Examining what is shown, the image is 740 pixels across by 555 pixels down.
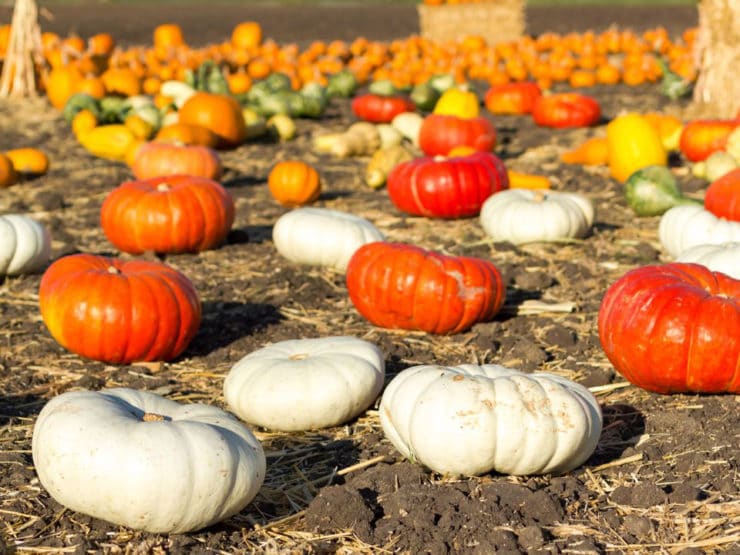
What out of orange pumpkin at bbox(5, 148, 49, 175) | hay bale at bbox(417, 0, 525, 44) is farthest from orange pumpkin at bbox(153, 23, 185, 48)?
orange pumpkin at bbox(5, 148, 49, 175)

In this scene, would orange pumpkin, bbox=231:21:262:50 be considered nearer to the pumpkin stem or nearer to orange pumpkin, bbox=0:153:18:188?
orange pumpkin, bbox=0:153:18:188

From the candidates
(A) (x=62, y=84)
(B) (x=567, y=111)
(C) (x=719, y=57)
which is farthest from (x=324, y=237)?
(A) (x=62, y=84)

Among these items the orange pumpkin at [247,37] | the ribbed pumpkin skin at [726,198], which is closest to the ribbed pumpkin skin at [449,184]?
the ribbed pumpkin skin at [726,198]

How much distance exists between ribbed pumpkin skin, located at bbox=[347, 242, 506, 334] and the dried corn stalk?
9.38m

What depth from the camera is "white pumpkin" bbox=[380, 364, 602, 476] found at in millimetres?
3805

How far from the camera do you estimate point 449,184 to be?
313 inches

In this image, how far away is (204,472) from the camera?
11.4ft

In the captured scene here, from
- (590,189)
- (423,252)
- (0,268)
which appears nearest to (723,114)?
(590,189)

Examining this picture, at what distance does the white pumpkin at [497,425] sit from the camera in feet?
12.5

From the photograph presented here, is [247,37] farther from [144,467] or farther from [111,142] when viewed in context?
[144,467]

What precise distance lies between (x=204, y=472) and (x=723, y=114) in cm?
929

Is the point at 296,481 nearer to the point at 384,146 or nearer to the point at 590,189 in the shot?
the point at 590,189

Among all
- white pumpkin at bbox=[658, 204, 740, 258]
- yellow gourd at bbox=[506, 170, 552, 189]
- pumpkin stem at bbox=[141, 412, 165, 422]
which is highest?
pumpkin stem at bbox=[141, 412, 165, 422]

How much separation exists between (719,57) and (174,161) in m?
5.97
